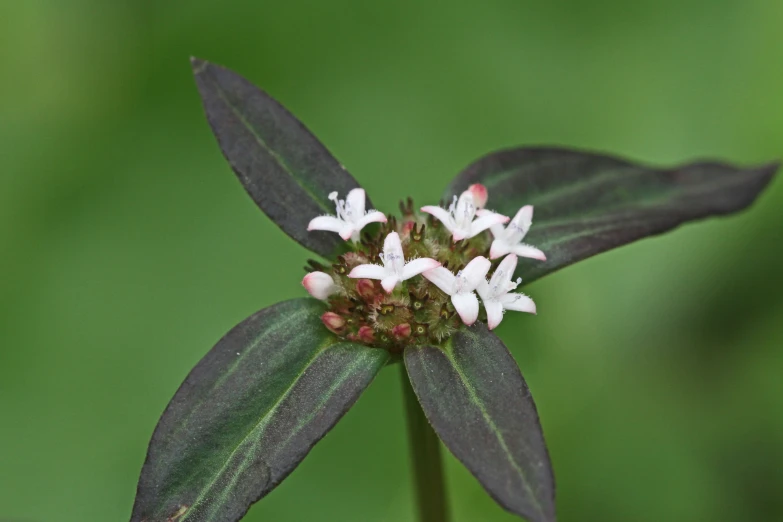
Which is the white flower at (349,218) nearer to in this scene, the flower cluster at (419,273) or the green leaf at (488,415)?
the flower cluster at (419,273)

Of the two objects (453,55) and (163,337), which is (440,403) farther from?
(453,55)

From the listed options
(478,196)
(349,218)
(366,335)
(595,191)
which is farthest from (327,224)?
(595,191)

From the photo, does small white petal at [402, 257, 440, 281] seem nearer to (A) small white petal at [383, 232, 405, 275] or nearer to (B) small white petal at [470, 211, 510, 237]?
(A) small white petal at [383, 232, 405, 275]

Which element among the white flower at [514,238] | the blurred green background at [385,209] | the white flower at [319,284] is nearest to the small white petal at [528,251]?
the white flower at [514,238]

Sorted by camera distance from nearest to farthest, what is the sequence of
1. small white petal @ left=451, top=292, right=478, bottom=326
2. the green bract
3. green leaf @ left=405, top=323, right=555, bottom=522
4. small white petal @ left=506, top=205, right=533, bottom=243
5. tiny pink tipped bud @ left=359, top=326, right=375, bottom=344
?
green leaf @ left=405, top=323, right=555, bottom=522 → the green bract → small white petal @ left=451, top=292, right=478, bottom=326 → tiny pink tipped bud @ left=359, top=326, right=375, bottom=344 → small white petal @ left=506, top=205, right=533, bottom=243

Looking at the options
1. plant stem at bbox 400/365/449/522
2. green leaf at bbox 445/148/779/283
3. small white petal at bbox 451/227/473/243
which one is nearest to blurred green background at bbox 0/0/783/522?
plant stem at bbox 400/365/449/522

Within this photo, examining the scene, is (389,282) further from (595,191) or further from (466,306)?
(595,191)
